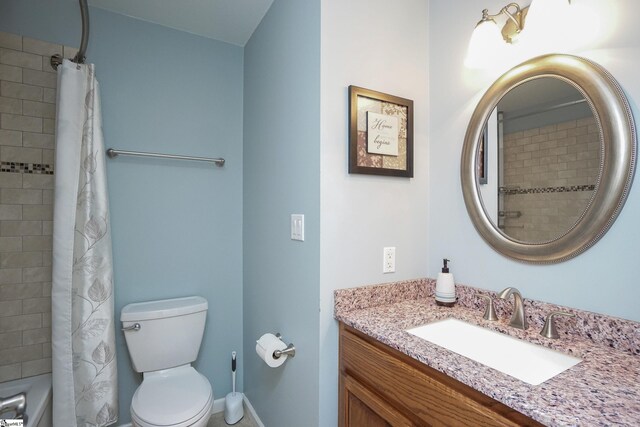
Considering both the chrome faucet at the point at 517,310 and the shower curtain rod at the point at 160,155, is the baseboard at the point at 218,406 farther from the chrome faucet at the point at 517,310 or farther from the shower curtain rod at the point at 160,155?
the chrome faucet at the point at 517,310

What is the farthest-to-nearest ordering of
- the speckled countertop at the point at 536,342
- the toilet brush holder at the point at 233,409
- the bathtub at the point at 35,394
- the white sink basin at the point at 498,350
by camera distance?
the toilet brush holder at the point at 233,409 < the bathtub at the point at 35,394 < the white sink basin at the point at 498,350 < the speckled countertop at the point at 536,342

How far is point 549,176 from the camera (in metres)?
1.12

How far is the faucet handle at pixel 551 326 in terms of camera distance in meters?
1.01

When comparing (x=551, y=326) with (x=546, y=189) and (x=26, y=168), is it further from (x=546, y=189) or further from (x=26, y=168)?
(x=26, y=168)

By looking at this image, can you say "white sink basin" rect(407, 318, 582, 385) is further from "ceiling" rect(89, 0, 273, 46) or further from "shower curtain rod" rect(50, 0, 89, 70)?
"shower curtain rod" rect(50, 0, 89, 70)

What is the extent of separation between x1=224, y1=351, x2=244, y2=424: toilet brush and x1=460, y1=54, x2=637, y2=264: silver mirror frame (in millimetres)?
1746

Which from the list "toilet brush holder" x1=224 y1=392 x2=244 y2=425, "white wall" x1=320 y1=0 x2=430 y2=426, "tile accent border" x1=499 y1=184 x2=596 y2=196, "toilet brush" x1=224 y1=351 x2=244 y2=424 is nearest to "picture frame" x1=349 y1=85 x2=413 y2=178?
"white wall" x1=320 y1=0 x2=430 y2=426

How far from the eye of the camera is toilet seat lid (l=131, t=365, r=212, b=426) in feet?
4.50

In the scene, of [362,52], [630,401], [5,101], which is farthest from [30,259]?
[630,401]

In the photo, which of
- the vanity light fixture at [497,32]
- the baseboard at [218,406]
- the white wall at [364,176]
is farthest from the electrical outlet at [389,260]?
the baseboard at [218,406]

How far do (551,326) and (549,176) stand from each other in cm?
51

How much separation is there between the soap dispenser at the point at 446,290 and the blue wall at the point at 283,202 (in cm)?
54

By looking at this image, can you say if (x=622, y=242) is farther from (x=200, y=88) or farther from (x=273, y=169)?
(x=200, y=88)

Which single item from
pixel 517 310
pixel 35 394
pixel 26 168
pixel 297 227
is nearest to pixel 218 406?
pixel 35 394
